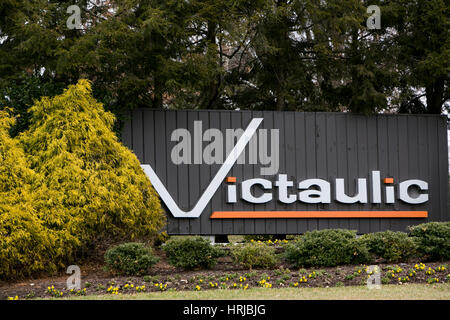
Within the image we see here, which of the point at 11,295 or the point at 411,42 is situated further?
the point at 411,42

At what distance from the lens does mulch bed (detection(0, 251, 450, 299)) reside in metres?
7.44

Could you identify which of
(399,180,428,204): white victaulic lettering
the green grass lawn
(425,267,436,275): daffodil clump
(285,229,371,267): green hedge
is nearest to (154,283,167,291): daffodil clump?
the green grass lawn

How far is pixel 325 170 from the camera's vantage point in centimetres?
1154

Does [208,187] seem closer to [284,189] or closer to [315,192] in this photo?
[284,189]

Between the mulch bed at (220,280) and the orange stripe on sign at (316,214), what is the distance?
2.59 meters

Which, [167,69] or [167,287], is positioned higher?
[167,69]

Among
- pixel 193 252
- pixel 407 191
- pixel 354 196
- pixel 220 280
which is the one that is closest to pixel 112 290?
pixel 220 280

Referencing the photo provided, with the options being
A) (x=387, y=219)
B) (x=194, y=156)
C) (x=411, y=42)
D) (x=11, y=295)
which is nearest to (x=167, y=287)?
(x=11, y=295)

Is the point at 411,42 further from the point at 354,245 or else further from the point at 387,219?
the point at 354,245

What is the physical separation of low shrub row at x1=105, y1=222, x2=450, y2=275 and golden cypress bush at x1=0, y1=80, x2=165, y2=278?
75 centimetres

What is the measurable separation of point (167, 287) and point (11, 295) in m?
1.96

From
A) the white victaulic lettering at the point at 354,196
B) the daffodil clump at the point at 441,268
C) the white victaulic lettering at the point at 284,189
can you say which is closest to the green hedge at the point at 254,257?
the daffodil clump at the point at 441,268

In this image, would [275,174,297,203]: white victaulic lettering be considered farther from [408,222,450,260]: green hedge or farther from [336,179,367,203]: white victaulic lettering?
[408,222,450,260]: green hedge

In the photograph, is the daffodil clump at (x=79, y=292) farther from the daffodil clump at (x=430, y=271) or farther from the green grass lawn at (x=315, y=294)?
the daffodil clump at (x=430, y=271)
